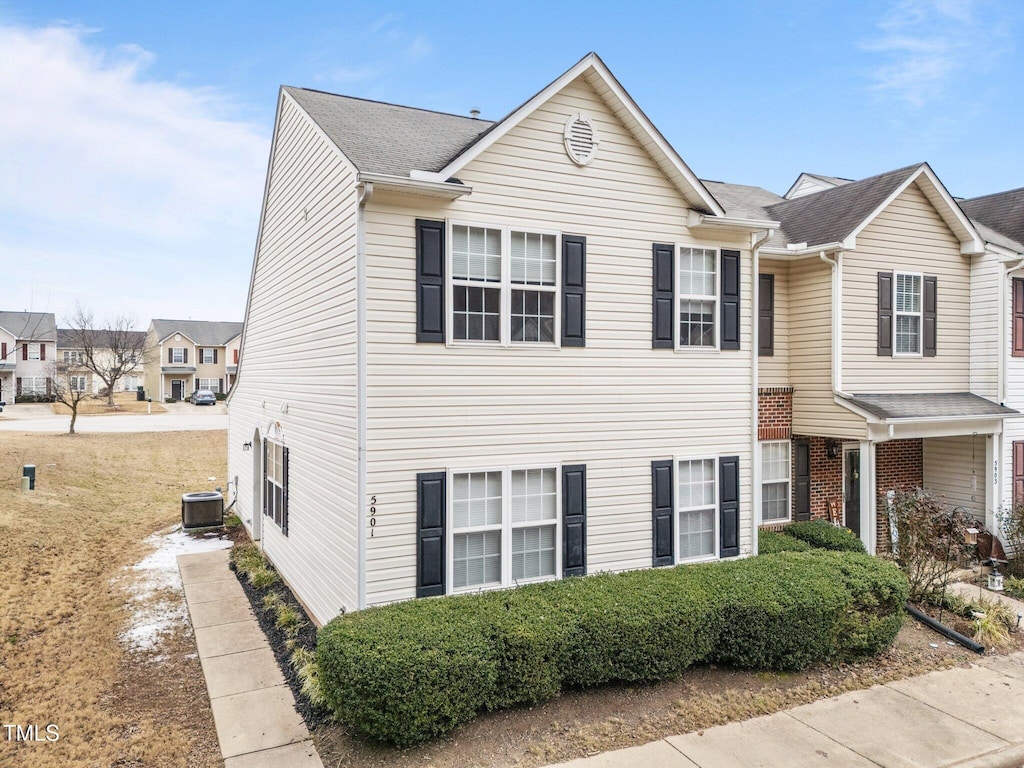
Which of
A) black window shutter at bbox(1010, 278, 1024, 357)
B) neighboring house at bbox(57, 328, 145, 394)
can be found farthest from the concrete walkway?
neighboring house at bbox(57, 328, 145, 394)

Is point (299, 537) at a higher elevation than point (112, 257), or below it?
below

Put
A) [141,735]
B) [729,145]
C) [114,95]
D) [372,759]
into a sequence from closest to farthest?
[372,759] < [141,735] < [114,95] < [729,145]

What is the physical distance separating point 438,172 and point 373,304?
71.4 inches

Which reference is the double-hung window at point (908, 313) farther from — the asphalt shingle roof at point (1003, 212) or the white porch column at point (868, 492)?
the asphalt shingle roof at point (1003, 212)

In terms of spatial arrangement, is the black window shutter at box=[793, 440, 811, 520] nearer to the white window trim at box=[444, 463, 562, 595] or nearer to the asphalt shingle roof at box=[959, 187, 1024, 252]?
the white window trim at box=[444, 463, 562, 595]

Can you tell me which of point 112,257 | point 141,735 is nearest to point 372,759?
point 141,735

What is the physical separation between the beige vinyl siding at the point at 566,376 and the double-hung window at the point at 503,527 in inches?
11.2

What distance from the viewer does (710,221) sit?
365 inches

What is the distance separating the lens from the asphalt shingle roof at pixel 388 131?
7.80 m

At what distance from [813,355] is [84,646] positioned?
12745 millimetres

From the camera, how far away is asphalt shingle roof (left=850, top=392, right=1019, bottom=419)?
11125mm

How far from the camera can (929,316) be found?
12539mm

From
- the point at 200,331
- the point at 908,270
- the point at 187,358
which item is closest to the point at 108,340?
the point at 187,358

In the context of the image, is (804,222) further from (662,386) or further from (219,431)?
(219,431)
